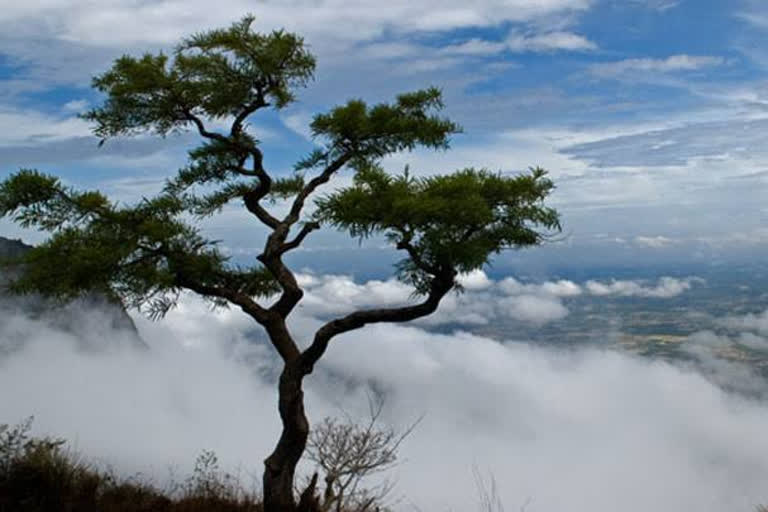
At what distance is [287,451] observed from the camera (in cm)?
905

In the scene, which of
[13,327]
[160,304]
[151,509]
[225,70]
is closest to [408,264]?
[160,304]

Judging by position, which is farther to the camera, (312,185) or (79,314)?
(79,314)

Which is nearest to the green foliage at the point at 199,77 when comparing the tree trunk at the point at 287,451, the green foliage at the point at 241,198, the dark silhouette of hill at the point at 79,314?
the green foliage at the point at 241,198

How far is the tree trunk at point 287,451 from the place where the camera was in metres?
8.97

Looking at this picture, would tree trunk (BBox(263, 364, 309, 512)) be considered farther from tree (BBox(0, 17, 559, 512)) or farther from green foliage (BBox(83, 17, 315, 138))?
green foliage (BBox(83, 17, 315, 138))

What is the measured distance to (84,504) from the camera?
28.2 ft

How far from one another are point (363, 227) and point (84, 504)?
4761mm

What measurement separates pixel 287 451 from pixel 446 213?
147 inches

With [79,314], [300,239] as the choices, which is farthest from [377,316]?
[79,314]

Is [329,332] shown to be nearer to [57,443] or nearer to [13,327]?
[57,443]

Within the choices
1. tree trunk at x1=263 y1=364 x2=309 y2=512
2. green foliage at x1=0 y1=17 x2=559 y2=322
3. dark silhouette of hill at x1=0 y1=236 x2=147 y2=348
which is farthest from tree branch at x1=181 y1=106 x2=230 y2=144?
dark silhouette of hill at x1=0 y1=236 x2=147 y2=348

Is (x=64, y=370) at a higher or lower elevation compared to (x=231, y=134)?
higher

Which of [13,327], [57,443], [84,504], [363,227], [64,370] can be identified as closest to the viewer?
[363,227]

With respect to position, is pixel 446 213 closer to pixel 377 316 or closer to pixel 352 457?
pixel 377 316
